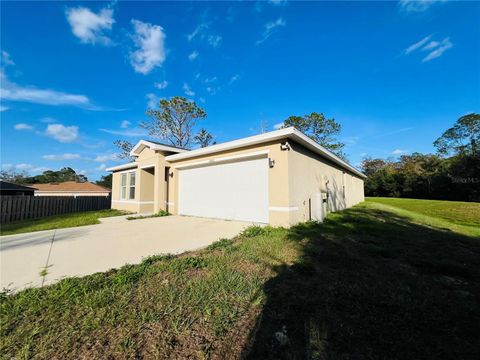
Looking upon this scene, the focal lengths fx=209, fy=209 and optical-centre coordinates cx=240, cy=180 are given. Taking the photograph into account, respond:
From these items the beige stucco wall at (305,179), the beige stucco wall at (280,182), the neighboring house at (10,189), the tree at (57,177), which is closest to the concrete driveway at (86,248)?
the beige stucco wall at (280,182)

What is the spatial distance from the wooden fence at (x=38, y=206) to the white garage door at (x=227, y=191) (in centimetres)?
873

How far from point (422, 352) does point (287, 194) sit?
4.89 metres

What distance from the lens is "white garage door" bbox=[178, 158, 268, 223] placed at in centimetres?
760

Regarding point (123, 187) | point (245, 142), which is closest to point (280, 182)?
point (245, 142)

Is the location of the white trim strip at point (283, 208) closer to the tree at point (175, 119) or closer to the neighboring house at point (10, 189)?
the tree at point (175, 119)

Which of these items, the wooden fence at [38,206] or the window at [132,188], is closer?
→ the wooden fence at [38,206]

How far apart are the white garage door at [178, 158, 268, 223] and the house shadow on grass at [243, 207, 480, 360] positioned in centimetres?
342

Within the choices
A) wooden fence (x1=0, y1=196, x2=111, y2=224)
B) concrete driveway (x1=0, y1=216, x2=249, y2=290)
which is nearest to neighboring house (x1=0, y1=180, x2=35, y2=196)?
wooden fence (x1=0, y1=196, x2=111, y2=224)

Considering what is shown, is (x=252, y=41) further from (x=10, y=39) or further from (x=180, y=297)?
(x=180, y=297)

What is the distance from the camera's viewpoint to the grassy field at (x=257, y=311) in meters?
1.83

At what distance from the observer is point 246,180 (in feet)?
26.2

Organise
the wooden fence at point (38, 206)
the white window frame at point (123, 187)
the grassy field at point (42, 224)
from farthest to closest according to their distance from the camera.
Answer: the white window frame at point (123, 187) → the wooden fence at point (38, 206) → the grassy field at point (42, 224)

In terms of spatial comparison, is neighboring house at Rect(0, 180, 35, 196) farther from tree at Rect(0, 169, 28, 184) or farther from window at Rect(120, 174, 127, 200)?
tree at Rect(0, 169, 28, 184)

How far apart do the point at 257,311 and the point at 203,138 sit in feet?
79.2
